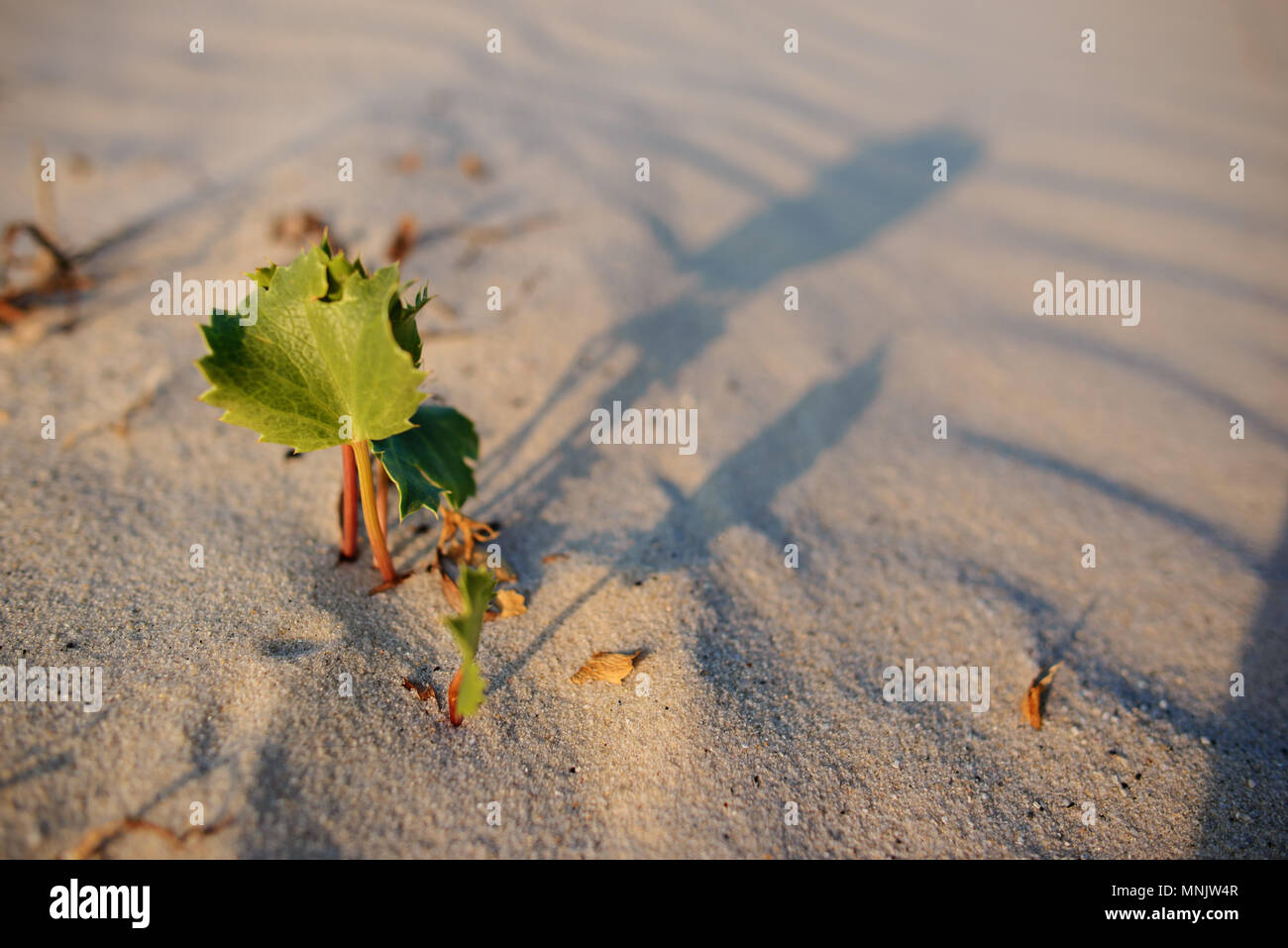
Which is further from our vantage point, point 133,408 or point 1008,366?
point 1008,366

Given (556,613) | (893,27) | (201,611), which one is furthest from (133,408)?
(893,27)

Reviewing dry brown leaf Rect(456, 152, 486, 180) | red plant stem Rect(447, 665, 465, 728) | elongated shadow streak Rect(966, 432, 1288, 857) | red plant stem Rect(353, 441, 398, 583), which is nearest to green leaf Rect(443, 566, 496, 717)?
red plant stem Rect(447, 665, 465, 728)

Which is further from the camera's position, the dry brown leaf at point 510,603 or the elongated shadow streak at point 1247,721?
the dry brown leaf at point 510,603

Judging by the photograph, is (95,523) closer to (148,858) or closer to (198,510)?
(198,510)
